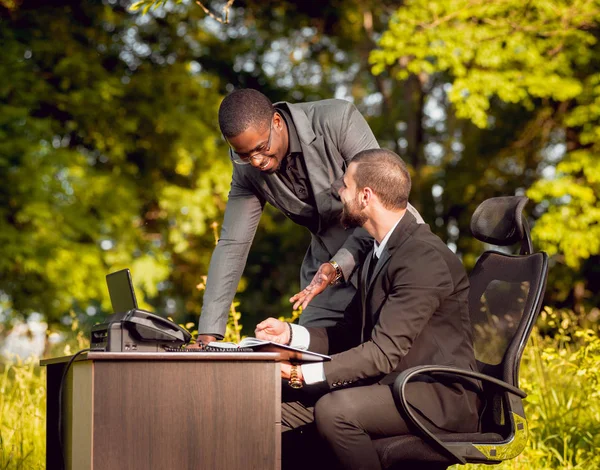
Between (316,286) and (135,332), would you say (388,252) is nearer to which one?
(316,286)

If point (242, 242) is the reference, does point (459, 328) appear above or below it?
below

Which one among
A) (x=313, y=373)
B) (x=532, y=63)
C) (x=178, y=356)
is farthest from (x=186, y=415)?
(x=532, y=63)

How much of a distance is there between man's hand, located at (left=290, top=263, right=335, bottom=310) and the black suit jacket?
0.16m

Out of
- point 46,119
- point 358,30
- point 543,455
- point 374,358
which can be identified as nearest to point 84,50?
point 46,119

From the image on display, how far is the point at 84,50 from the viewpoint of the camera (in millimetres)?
11578

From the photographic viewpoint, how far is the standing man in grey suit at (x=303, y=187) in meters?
3.46

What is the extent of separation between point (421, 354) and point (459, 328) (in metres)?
0.17

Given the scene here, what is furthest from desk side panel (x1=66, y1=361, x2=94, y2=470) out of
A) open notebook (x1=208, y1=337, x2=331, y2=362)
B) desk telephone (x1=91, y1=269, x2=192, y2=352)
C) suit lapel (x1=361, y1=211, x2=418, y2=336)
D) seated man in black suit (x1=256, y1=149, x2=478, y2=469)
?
suit lapel (x1=361, y1=211, x2=418, y2=336)

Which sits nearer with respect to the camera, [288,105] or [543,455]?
[288,105]

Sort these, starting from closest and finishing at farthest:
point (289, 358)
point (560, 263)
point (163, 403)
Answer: point (163, 403), point (289, 358), point (560, 263)

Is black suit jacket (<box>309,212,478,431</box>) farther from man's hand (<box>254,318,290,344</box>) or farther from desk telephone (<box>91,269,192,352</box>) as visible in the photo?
desk telephone (<box>91,269,192,352</box>)

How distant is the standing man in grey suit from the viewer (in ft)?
11.3

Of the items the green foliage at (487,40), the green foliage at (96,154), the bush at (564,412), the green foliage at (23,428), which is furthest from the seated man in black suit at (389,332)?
the green foliage at (96,154)

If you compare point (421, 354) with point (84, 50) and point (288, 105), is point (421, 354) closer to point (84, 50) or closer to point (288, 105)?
point (288, 105)
